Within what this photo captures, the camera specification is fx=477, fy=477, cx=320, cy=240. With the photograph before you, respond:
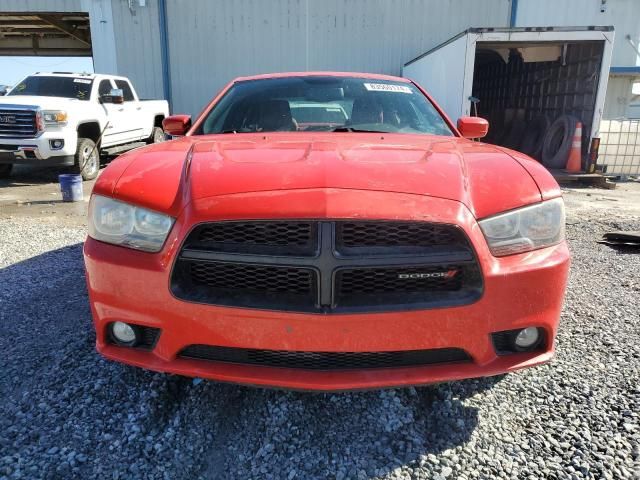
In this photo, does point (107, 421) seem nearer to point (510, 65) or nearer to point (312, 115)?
point (312, 115)

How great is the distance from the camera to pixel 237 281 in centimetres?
181

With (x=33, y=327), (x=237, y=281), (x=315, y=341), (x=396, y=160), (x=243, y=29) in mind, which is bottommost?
(x=33, y=327)

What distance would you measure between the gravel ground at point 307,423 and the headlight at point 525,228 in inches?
30.1

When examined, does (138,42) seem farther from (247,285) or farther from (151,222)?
(247,285)

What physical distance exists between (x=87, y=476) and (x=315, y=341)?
952mm

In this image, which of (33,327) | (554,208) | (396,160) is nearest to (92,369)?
(33,327)

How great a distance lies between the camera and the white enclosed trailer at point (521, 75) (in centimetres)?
881

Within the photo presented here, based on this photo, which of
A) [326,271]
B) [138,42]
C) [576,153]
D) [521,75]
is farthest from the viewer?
[138,42]

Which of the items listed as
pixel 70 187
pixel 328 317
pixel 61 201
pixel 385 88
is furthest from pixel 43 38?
pixel 328 317

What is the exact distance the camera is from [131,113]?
10562 millimetres

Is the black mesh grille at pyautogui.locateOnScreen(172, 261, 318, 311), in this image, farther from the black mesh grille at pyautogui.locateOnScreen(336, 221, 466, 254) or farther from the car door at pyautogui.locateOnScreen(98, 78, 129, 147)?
the car door at pyautogui.locateOnScreen(98, 78, 129, 147)

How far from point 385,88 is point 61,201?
5.59m

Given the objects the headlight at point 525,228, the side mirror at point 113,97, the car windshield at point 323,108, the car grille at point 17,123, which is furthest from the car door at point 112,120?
the headlight at point 525,228

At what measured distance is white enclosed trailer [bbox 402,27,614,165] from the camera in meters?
8.81
